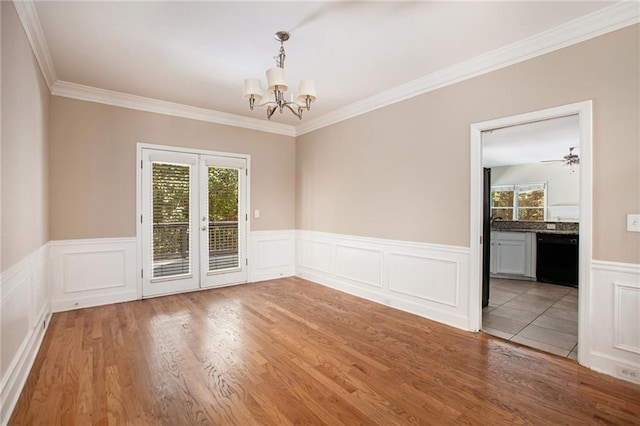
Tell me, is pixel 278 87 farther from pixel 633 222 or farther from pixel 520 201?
pixel 520 201

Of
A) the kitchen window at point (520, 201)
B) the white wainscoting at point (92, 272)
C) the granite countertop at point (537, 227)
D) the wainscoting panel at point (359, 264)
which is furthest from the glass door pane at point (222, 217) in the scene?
the kitchen window at point (520, 201)

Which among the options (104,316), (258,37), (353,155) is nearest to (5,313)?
(104,316)

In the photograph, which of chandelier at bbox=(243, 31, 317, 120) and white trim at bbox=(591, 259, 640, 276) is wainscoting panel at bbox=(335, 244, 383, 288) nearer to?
white trim at bbox=(591, 259, 640, 276)

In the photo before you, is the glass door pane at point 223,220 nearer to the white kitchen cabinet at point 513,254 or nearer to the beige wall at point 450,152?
the beige wall at point 450,152

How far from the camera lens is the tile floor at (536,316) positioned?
3096 millimetres

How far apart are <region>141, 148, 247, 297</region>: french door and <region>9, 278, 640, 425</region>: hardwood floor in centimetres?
110

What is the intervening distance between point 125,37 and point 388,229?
352 centimetres

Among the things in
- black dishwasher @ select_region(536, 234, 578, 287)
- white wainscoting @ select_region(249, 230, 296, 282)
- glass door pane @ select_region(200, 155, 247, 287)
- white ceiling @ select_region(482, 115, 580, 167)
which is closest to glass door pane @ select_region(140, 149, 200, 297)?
glass door pane @ select_region(200, 155, 247, 287)

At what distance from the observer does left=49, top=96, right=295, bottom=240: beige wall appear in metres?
3.91

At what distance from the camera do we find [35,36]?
2.71m

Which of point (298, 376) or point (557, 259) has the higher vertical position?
point (557, 259)

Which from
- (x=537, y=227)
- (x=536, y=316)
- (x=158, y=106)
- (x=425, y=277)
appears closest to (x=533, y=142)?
(x=537, y=227)

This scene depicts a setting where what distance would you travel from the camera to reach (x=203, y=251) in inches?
194

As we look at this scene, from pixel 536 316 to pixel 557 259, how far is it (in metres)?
2.63
